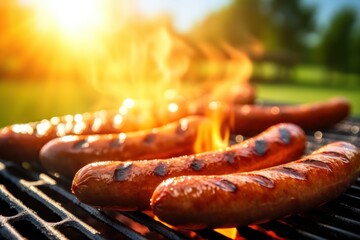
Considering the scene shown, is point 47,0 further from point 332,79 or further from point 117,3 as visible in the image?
point 332,79

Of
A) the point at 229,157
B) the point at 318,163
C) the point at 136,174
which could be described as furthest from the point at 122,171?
the point at 318,163

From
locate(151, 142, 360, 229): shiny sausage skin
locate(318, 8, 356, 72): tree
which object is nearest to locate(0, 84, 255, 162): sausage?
locate(151, 142, 360, 229): shiny sausage skin

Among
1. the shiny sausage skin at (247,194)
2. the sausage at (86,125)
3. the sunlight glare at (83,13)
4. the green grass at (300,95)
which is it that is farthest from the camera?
the green grass at (300,95)

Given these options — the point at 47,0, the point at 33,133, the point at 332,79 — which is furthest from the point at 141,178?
the point at 332,79

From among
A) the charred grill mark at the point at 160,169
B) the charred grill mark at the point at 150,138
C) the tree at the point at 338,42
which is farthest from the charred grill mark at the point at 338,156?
the tree at the point at 338,42

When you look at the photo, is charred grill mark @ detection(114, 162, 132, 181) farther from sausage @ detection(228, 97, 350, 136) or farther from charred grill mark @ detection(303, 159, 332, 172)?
sausage @ detection(228, 97, 350, 136)

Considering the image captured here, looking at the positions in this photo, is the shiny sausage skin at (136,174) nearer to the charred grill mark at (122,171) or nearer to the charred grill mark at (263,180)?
the charred grill mark at (122,171)
